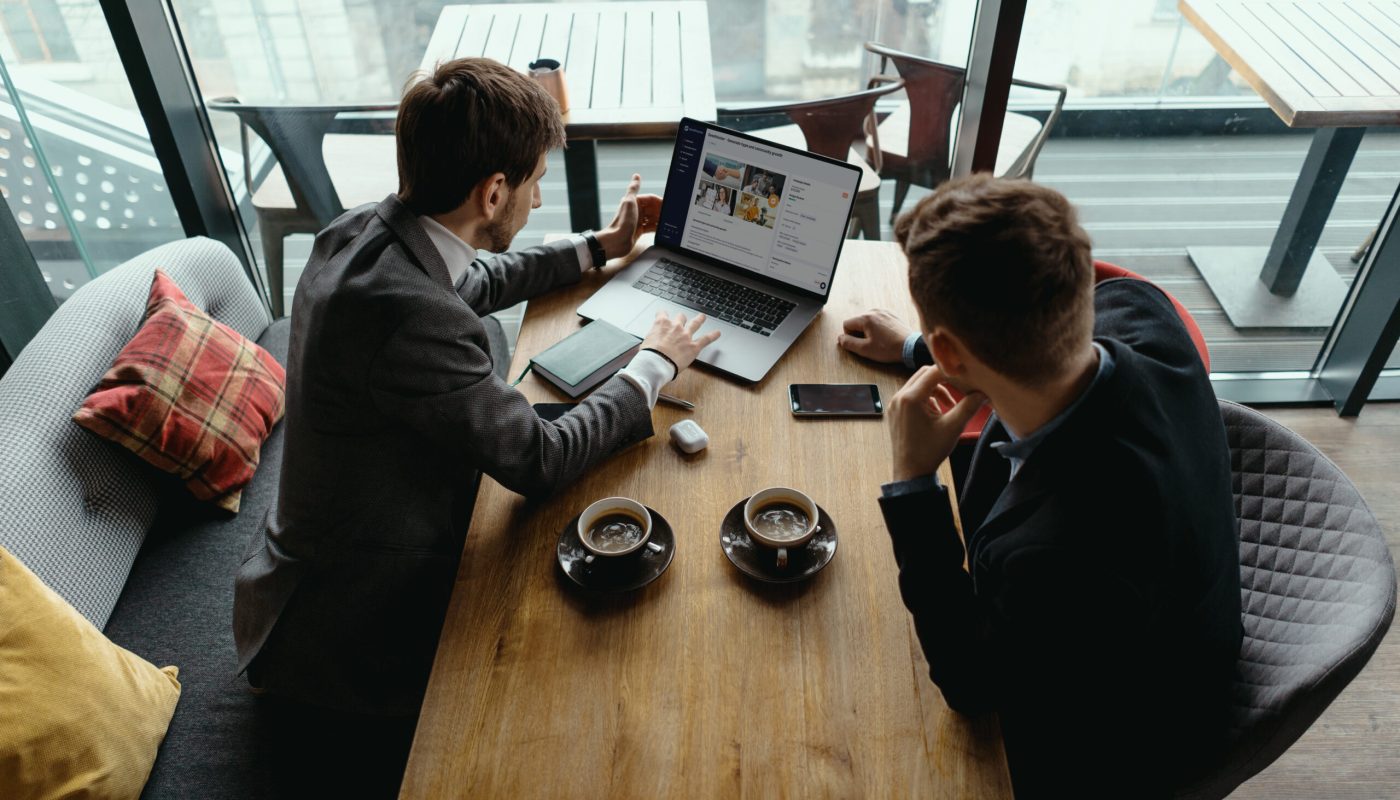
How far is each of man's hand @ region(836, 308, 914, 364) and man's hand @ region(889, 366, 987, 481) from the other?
39cm

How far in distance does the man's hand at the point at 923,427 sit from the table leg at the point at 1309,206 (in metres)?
1.89

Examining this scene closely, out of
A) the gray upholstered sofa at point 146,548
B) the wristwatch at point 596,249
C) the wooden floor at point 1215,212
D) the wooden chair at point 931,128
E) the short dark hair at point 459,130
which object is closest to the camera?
the short dark hair at point 459,130

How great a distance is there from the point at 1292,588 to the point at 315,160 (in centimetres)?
246

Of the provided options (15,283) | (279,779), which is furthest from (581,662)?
(15,283)

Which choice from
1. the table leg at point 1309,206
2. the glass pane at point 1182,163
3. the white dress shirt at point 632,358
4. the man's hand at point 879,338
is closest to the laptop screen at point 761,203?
the man's hand at point 879,338

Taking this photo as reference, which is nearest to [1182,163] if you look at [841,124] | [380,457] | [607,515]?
[841,124]

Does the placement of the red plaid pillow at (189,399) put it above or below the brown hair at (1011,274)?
below

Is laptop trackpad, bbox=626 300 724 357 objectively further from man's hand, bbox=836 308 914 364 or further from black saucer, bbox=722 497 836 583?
black saucer, bbox=722 497 836 583

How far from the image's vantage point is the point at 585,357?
1.68 metres

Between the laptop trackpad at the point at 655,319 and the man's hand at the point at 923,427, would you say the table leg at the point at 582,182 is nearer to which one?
the laptop trackpad at the point at 655,319

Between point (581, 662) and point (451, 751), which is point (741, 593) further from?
point (451, 751)

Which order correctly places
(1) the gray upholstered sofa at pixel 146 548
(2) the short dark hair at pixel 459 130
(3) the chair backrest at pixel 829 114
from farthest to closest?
(3) the chair backrest at pixel 829 114, (1) the gray upholstered sofa at pixel 146 548, (2) the short dark hair at pixel 459 130

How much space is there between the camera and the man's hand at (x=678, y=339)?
5.30 feet

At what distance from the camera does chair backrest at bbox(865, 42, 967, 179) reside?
2412 millimetres
